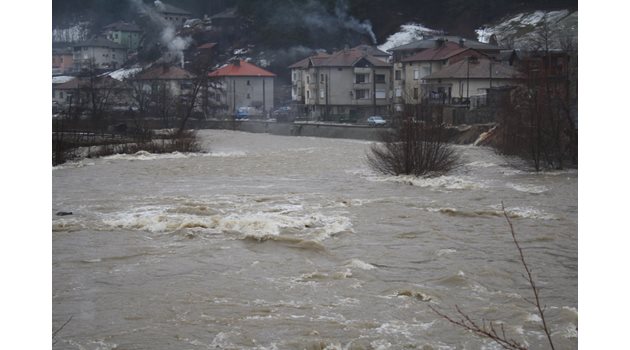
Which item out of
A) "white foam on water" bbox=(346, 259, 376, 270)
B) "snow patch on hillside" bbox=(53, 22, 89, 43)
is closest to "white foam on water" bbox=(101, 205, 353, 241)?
"white foam on water" bbox=(346, 259, 376, 270)

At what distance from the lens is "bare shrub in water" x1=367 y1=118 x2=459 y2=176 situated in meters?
5.65

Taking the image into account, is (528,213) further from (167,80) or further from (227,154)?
(167,80)

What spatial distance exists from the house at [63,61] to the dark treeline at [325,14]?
1.34 feet

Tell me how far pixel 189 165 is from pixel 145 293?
4.61 m

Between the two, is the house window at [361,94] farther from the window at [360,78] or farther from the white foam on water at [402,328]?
the white foam on water at [402,328]

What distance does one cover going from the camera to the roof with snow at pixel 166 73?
13047mm

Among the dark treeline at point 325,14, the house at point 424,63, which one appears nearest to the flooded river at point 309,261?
the dark treeline at point 325,14

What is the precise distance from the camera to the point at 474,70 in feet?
39.3

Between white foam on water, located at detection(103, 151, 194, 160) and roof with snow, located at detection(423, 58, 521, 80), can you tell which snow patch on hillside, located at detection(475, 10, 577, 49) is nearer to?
roof with snow, located at detection(423, 58, 521, 80)

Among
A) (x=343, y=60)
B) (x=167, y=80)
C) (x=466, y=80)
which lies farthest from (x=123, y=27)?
(x=343, y=60)

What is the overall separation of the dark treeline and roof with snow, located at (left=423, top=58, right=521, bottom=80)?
2.80 feet

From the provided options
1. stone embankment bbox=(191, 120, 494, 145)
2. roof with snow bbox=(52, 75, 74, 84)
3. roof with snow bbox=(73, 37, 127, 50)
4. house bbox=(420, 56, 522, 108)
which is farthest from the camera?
house bbox=(420, 56, 522, 108)

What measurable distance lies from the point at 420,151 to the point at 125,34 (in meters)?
5.36
